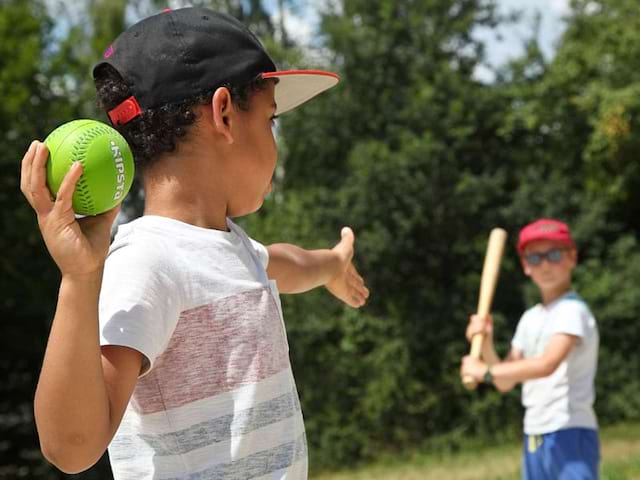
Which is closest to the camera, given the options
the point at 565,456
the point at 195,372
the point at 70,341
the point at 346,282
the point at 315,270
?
the point at 70,341

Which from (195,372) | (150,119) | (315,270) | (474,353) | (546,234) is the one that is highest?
(150,119)

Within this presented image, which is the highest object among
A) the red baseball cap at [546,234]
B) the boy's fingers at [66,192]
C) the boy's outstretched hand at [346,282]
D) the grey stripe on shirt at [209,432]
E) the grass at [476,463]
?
the boy's fingers at [66,192]

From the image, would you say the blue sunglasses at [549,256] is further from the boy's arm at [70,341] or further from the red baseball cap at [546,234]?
the boy's arm at [70,341]

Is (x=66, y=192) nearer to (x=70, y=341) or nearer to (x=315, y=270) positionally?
(x=70, y=341)

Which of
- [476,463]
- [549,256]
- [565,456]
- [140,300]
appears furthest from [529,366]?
[476,463]

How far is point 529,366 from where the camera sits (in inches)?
193

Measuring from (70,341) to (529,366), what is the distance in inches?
148

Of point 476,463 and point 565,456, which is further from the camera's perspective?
point 476,463

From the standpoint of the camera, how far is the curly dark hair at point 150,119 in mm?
1934

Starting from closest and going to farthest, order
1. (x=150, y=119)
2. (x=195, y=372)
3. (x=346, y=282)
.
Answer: (x=195, y=372)
(x=150, y=119)
(x=346, y=282)

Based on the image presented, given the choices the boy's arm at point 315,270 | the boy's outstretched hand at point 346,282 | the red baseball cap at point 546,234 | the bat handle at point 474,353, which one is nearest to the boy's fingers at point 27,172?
the boy's arm at point 315,270

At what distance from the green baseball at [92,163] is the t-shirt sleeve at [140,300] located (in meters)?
0.13

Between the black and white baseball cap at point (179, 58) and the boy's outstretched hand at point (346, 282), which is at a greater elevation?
the black and white baseball cap at point (179, 58)

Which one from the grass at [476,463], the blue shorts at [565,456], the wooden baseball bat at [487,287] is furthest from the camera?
the grass at [476,463]
